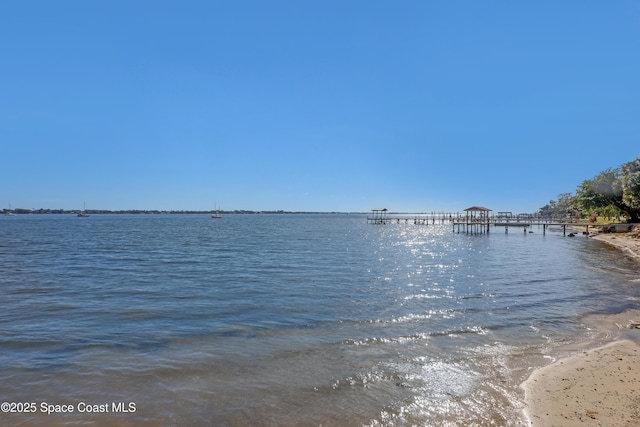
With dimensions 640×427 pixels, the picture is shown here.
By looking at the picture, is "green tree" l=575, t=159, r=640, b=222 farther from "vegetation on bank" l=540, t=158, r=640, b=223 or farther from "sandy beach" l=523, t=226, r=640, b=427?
"sandy beach" l=523, t=226, r=640, b=427

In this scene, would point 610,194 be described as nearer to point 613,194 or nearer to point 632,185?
point 613,194

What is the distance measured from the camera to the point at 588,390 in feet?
20.0

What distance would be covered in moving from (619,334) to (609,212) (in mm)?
65816

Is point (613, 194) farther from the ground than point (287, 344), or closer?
farther from the ground

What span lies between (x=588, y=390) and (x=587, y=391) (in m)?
0.06

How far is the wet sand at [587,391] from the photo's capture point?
521 centimetres

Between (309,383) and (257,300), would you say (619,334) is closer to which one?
(309,383)

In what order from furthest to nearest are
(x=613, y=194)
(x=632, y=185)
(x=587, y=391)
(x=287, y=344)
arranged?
(x=613, y=194)
(x=632, y=185)
(x=287, y=344)
(x=587, y=391)

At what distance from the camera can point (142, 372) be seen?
22.8ft

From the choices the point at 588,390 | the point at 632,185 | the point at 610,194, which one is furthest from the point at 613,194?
the point at 588,390

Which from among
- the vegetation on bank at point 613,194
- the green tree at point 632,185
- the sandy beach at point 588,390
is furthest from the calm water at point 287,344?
the vegetation on bank at point 613,194

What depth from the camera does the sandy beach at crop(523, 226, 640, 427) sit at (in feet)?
17.1

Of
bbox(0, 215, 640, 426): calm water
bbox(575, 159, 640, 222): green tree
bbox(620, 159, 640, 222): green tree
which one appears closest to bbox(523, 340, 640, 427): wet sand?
bbox(0, 215, 640, 426): calm water

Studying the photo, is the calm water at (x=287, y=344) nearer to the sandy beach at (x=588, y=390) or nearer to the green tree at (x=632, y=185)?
the sandy beach at (x=588, y=390)
